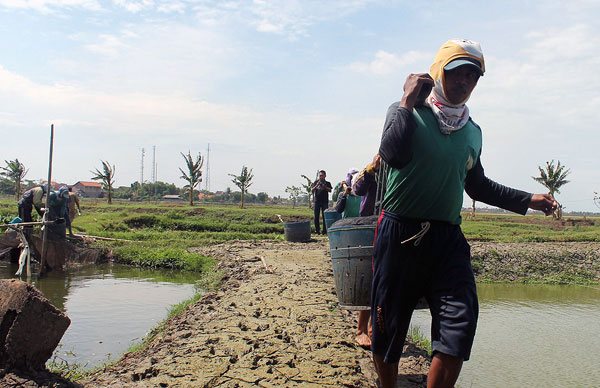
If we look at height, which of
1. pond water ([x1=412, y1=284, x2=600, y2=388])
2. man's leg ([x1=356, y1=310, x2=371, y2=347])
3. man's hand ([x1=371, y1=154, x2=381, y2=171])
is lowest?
pond water ([x1=412, y1=284, x2=600, y2=388])

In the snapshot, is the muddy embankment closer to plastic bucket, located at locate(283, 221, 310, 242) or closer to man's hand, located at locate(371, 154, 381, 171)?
man's hand, located at locate(371, 154, 381, 171)

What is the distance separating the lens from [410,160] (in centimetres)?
253

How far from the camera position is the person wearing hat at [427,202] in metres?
2.49

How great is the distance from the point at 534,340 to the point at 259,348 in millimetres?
3903

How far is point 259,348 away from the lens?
437 cm

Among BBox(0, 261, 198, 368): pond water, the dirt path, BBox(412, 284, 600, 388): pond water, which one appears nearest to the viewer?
the dirt path

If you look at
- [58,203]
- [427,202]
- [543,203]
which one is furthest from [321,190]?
[427,202]

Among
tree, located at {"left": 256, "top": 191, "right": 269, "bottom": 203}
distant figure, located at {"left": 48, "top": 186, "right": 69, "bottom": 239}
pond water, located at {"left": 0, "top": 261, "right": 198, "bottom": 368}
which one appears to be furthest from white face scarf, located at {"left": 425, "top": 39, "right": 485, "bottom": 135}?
tree, located at {"left": 256, "top": 191, "right": 269, "bottom": 203}

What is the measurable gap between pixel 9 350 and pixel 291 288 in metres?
4.05

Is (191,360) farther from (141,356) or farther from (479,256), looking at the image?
(479,256)

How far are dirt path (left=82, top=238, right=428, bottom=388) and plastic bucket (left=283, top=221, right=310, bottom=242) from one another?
669 cm

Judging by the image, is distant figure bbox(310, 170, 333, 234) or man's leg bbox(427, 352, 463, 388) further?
distant figure bbox(310, 170, 333, 234)

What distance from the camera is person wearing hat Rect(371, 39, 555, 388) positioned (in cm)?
249

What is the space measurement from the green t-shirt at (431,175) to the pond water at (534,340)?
262 cm
